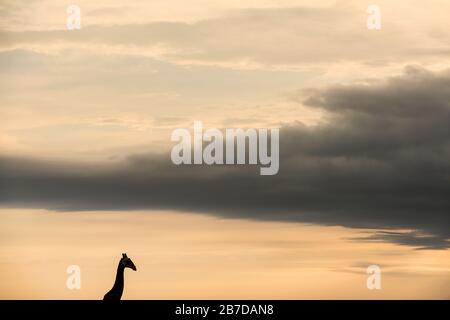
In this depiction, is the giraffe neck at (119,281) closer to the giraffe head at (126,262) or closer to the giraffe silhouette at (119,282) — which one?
the giraffe silhouette at (119,282)

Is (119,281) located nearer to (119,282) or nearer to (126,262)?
(119,282)

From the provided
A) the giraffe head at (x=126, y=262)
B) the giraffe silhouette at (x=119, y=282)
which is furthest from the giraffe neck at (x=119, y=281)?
the giraffe head at (x=126, y=262)

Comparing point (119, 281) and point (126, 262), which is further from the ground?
point (126, 262)

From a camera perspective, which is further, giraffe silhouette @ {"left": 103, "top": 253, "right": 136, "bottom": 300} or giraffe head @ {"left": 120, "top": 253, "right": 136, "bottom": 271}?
giraffe head @ {"left": 120, "top": 253, "right": 136, "bottom": 271}

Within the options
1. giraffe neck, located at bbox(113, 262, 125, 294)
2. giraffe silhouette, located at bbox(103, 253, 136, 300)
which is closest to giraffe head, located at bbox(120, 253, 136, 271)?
giraffe silhouette, located at bbox(103, 253, 136, 300)

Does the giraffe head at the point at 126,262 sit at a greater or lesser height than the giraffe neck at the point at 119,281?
greater

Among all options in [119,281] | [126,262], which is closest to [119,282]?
[119,281]

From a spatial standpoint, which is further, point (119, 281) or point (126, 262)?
point (126, 262)

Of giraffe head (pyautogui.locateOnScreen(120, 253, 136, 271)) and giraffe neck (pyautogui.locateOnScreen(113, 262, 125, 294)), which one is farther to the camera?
giraffe head (pyautogui.locateOnScreen(120, 253, 136, 271))

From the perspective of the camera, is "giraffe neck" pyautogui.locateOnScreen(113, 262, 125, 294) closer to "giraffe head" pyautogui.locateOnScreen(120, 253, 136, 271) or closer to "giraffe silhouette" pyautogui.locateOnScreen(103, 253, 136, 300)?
"giraffe silhouette" pyautogui.locateOnScreen(103, 253, 136, 300)

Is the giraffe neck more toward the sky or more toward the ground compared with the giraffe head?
more toward the ground

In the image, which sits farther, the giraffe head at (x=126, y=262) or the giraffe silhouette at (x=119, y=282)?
the giraffe head at (x=126, y=262)
